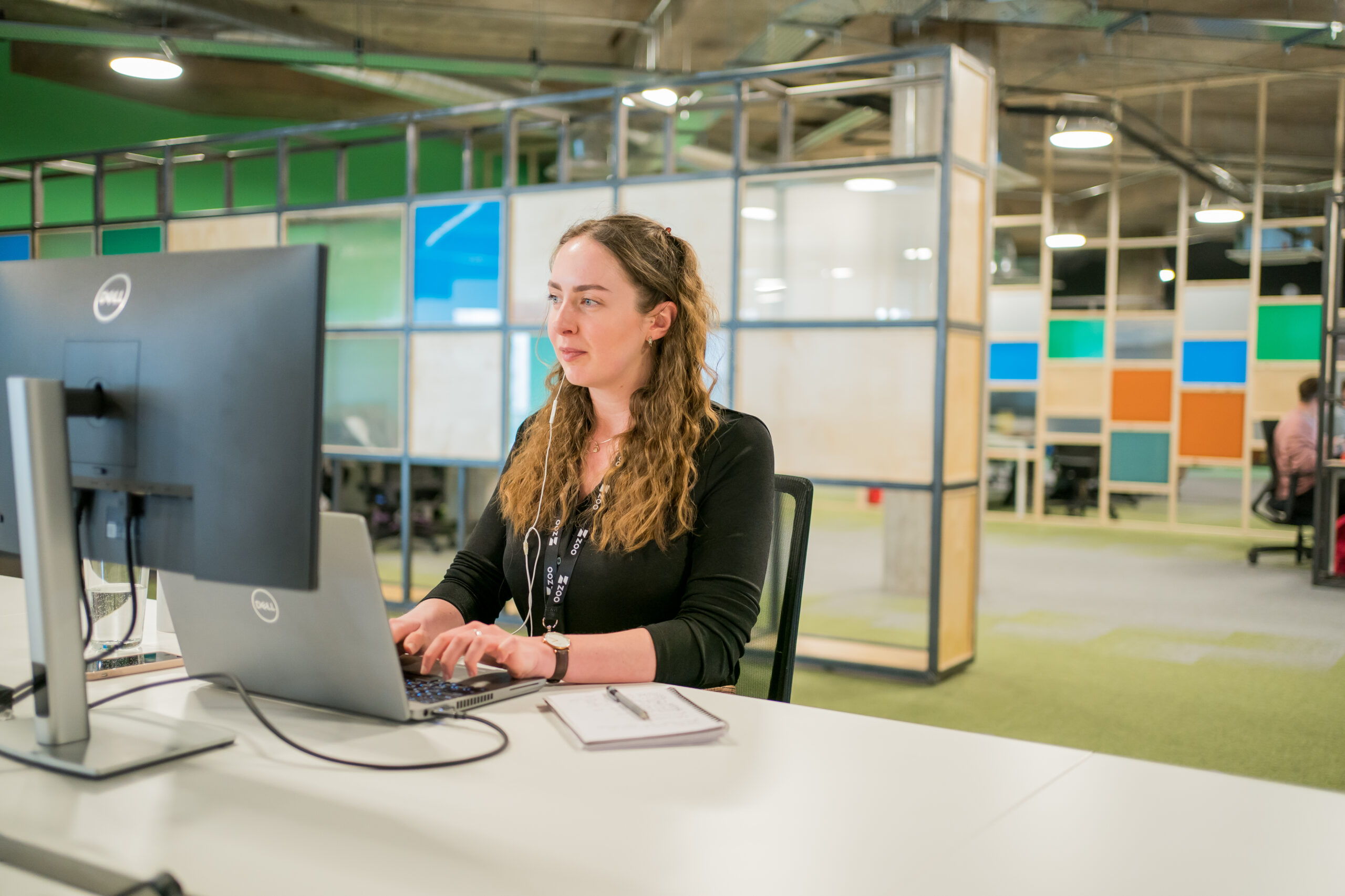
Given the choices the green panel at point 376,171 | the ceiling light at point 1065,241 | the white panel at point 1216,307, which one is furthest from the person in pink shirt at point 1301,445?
the green panel at point 376,171

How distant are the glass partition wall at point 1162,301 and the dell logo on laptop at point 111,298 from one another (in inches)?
350

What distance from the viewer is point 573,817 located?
1027mm

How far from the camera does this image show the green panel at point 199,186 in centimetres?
891

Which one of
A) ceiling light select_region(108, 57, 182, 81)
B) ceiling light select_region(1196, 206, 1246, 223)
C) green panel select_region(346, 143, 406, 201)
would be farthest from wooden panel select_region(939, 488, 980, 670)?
green panel select_region(346, 143, 406, 201)

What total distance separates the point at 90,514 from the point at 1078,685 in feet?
13.7

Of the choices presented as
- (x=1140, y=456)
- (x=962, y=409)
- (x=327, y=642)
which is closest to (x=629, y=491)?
(x=327, y=642)

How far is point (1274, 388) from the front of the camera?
966 cm

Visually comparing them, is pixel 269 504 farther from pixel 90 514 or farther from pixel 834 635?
pixel 834 635

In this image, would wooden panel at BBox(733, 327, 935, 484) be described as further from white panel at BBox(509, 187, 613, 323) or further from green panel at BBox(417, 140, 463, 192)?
green panel at BBox(417, 140, 463, 192)

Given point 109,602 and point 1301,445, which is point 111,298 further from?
point 1301,445

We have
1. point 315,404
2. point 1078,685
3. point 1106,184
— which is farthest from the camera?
point 1106,184

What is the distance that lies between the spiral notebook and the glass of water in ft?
2.54

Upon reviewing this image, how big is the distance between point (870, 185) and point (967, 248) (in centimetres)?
50

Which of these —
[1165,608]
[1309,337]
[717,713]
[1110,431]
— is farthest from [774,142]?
[717,713]
